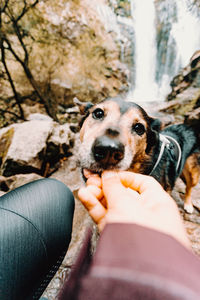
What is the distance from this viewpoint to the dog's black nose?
1.34 meters

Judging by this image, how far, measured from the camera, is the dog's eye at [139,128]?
1963 mm

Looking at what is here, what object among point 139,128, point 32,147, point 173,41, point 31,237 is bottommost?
point 31,237

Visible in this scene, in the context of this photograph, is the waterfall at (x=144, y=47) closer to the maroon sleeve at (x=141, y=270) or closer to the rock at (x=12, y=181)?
the rock at (x=12, y=181)

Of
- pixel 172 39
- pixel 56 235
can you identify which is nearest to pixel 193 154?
pixel 56 235

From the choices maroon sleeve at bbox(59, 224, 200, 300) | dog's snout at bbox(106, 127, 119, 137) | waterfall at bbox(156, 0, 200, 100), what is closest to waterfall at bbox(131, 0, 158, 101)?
waterfall at bbox(156, 0, 200, 100)

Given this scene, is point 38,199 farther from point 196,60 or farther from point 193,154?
point 196,60

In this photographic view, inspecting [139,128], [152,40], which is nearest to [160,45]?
[152,40]

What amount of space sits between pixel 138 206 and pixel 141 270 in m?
0.28

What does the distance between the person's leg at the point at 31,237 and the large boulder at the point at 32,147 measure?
8.14 ft

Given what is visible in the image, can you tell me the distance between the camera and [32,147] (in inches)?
162

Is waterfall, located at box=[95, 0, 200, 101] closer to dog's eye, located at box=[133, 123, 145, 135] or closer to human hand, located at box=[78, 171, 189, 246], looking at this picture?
dog's eye, located at box=[133, 123, 145, 135]

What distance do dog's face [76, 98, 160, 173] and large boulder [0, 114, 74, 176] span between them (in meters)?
2.62

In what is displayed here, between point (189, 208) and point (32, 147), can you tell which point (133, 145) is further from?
point (32, 147)

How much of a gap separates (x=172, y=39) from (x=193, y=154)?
71.5 feet
